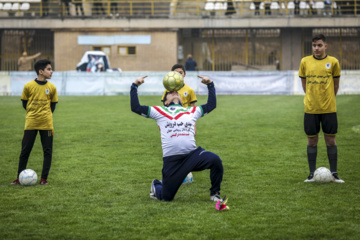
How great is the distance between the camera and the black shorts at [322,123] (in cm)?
792

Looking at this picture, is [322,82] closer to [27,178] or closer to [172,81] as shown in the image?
[172,81]

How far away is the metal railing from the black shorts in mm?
30954

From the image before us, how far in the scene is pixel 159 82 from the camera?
97.2ft

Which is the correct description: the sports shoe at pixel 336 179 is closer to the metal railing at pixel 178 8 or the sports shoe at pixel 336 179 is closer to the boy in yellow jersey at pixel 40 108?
the boy in yellow jersey at pixel 40 108

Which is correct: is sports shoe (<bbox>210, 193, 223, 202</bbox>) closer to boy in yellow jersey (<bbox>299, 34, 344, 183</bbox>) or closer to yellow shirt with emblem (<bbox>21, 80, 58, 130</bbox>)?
boy in yellow jersey (<bbox>299, 34, 344, 183</bbox>)

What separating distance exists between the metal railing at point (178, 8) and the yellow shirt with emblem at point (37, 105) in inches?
1208

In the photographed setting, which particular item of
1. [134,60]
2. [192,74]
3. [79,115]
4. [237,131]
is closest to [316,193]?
[237,131]

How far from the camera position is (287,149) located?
1170cm

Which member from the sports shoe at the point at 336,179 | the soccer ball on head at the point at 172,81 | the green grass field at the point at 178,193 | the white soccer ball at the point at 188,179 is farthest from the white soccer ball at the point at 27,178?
the sports shoe at the point at 336,179

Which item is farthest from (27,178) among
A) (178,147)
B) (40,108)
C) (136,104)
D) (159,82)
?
(159,82)

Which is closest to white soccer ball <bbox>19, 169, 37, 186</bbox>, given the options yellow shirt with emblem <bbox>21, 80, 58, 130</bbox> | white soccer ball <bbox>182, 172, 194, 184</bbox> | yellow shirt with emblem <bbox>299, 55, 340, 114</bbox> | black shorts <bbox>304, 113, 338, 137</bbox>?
yellow shirt with emblem <bbox>21, 80, 58, 130</bbox>

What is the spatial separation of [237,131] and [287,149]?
132 inches

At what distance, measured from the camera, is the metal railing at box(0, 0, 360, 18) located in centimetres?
3897

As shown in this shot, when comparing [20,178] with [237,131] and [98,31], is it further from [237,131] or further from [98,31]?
[98,31]
